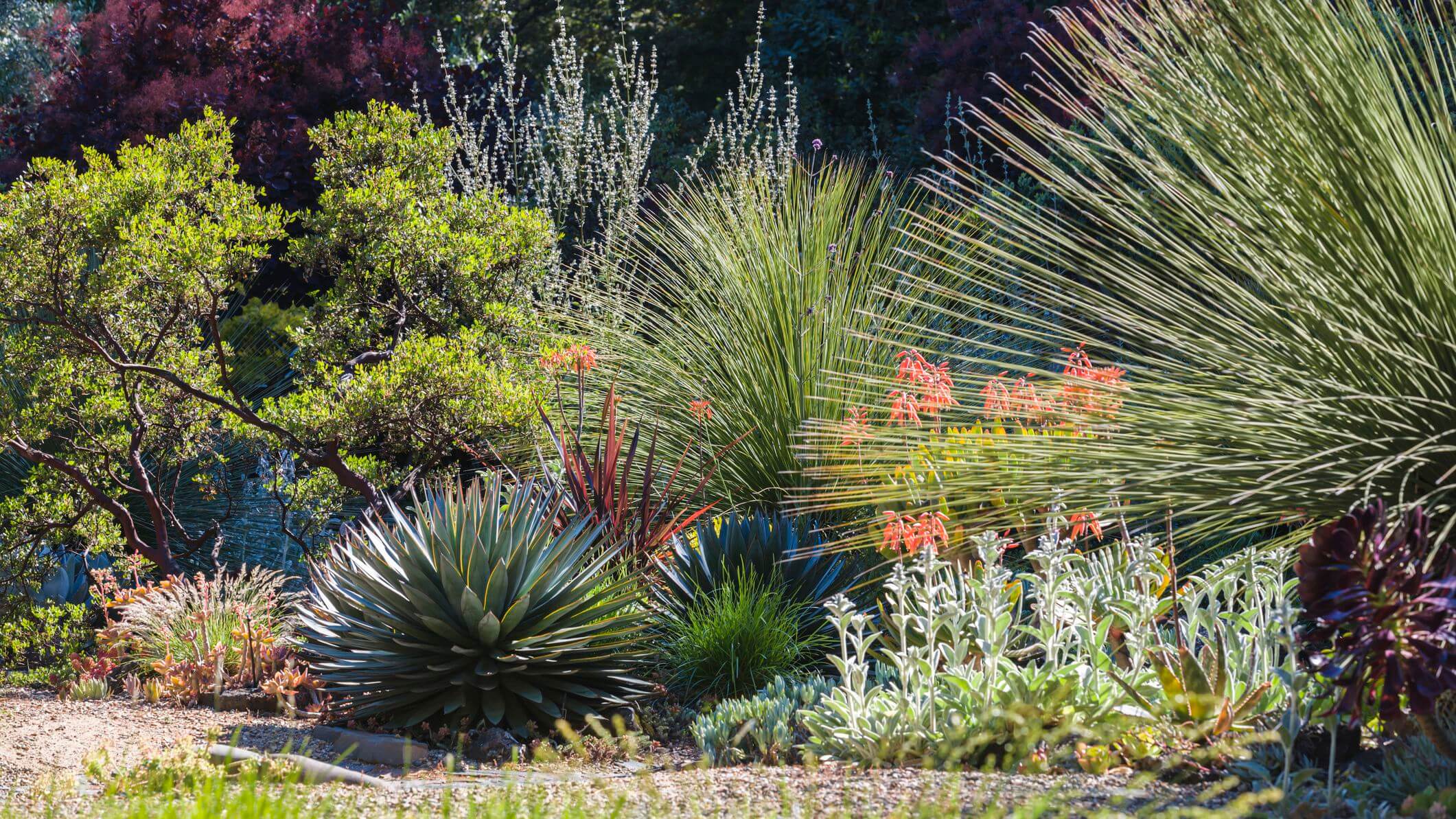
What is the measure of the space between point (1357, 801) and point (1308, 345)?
1.04 m

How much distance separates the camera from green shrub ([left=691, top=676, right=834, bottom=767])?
3.82 meters

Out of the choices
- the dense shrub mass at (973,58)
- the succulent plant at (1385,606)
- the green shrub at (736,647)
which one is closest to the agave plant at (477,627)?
the green shrub at (736,647)

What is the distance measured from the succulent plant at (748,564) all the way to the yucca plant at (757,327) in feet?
1.58

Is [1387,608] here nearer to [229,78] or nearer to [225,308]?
[225,308]

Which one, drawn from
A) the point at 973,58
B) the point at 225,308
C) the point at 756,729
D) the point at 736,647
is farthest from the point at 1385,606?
the point at 973,58

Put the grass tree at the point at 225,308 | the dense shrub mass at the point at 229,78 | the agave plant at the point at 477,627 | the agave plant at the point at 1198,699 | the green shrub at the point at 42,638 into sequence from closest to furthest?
the agave plant at the point at 1198,699
the agave plant at the point at 477,627
the grass tree at the point at 225,308
the green shrub at the point at 42,638
the dense shrub mass at the point at 229,78

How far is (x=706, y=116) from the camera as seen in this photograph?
1322 centimetres

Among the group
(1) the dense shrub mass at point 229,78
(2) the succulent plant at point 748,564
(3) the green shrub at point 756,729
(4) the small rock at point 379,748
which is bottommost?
(4) the small rock at point 379,748

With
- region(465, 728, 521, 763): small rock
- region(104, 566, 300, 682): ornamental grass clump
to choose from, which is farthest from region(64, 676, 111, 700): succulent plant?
region(465, 728, 521, 763): small rock

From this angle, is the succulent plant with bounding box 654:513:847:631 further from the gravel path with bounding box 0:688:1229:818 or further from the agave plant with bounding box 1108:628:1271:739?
the agave plant with bounding box 1108:628:1271:739

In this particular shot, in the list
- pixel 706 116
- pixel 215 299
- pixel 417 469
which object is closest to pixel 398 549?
pixel 417 469

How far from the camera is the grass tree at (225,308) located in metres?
5.85

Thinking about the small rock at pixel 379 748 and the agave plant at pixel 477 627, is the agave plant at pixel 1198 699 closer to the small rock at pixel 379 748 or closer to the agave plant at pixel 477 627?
the agave plant at pixel 477 627

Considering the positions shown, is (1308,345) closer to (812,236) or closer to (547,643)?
(547,643)
